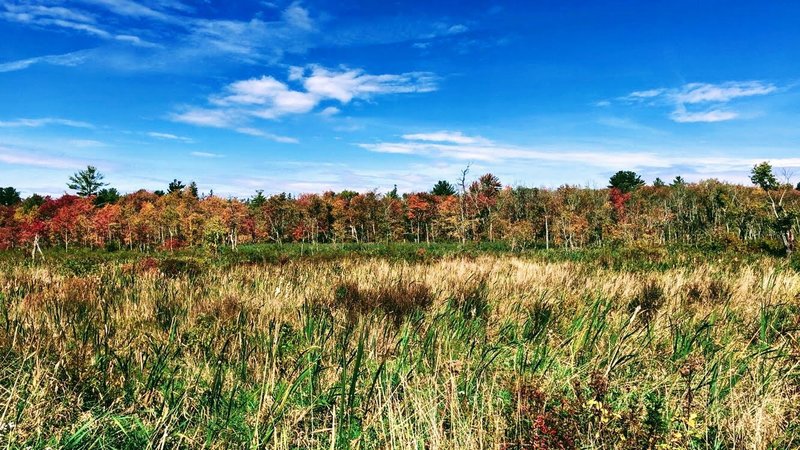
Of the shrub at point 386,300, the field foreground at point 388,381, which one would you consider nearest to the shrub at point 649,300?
the field foreground at point 388,381

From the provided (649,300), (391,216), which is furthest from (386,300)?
(391,216)

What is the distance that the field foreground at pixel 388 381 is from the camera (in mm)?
2361

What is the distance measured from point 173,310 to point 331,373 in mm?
3064

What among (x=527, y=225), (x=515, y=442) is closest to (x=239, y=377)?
(x=515, y=442)

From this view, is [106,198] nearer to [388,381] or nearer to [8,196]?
[8,196]

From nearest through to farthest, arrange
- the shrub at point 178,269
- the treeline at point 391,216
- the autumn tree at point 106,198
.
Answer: the shrub at point 178,269
the treeline at point 391,216
the autumn tree at point 106,198

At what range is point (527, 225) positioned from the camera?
1676 inches

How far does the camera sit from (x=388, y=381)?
301 centimetres

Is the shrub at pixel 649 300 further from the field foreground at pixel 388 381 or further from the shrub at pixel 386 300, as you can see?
the shrub at pixel 386 300

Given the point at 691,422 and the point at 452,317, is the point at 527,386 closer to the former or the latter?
the point at 691,422

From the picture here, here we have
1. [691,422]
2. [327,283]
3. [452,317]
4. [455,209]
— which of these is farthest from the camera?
[455,209]

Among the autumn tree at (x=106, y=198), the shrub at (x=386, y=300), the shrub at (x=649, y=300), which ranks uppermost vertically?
the autumn tree at (x=106, y=198)

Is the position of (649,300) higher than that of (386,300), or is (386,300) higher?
(386,300)

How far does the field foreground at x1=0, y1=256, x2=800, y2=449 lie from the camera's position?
93.0 inches
